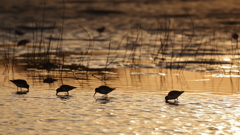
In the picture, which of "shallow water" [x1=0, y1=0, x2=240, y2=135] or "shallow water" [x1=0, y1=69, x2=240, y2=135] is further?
"shallow water" [x1=0, y1=0, x2=240, y2=135]

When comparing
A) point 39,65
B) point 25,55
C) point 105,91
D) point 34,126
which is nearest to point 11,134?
point 34,126

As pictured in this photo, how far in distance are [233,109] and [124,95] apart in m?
2.52

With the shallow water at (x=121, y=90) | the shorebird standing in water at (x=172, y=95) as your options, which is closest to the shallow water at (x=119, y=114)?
the shallow water at (x=121, y=90)

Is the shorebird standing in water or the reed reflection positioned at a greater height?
the shorebird standing in water

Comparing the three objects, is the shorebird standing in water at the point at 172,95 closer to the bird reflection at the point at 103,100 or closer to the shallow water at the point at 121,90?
the shallow water at the point at 121,90

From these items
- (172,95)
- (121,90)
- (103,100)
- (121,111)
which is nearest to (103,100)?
(103,100)

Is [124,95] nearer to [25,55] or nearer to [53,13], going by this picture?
[25,55]

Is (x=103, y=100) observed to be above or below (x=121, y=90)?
below

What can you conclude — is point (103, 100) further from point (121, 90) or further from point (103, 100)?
point (121, 90)

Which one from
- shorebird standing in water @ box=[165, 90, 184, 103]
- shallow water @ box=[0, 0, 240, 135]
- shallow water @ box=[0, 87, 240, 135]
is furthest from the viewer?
shorebird standing in water @ box=[165, 90, 184, 103]

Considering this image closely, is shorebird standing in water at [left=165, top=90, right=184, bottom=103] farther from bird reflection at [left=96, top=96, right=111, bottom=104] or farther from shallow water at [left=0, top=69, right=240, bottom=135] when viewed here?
bird reflection at [left=96, top=96, right=111, bottom=104]

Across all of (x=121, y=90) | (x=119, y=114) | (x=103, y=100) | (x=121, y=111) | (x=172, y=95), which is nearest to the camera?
(x=119, y=114)

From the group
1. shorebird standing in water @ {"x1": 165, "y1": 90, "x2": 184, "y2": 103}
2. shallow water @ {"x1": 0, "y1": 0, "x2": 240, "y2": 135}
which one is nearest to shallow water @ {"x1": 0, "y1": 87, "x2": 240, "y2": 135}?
shallow water @ {"x1": 0, "y1": 0, "x2": 240, "y2": 135}

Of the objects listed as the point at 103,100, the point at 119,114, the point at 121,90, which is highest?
the point at 121,90
